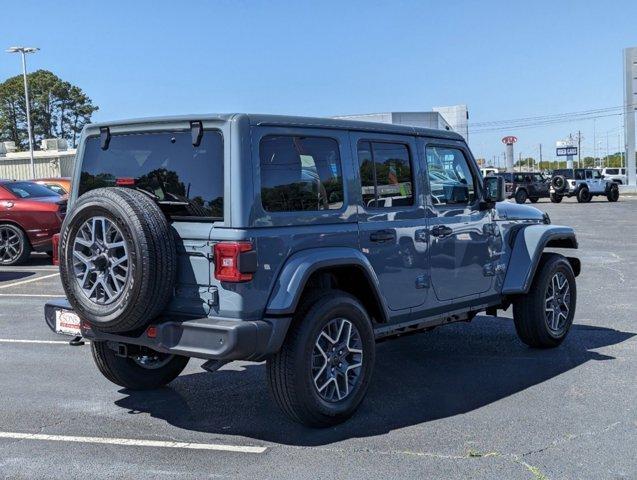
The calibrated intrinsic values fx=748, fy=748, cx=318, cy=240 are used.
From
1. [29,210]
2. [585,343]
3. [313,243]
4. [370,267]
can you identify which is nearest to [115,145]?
[313,243]

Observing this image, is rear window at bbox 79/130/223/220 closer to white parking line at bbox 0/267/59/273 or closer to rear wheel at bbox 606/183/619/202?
white parking line at bbox 0/267/59/273

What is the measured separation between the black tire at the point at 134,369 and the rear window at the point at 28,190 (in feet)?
30.6

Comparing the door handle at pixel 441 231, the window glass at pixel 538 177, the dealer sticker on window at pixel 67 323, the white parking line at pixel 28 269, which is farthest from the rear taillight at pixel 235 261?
the window glass at pixel 538 177

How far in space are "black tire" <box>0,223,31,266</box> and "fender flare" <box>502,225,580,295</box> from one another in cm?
1008

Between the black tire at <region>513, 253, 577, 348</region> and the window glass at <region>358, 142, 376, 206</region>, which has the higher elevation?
the window glass at <region>358, 142, 376, 206</region>

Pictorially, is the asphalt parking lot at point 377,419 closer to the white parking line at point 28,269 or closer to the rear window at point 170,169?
the rear window at point 170,169

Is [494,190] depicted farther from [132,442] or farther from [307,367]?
[132,442]

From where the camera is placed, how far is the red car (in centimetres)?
1366

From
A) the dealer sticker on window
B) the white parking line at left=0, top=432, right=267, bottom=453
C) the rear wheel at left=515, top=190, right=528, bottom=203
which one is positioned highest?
the dealer sticker on window

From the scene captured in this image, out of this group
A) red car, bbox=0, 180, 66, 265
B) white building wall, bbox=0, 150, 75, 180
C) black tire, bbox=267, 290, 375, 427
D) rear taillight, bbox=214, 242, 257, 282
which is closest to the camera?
rear taillight, bbox=214, 242, 257, 282

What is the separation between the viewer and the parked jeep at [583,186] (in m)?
39.1

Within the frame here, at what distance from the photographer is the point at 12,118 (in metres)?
84.4

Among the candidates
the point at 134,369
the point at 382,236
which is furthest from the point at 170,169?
the point at 134,369

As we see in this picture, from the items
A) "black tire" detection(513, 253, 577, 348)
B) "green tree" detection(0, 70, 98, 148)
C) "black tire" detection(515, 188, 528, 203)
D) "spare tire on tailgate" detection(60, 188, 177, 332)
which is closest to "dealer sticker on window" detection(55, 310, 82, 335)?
"spare tire on tailgate" detection(60, 188, 177, 332)
